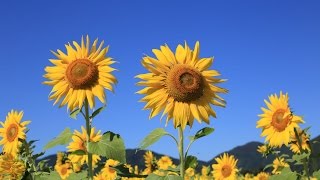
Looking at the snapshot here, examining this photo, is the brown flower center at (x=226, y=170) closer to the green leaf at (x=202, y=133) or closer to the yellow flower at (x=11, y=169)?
the yellow flower at (x=11, y=169)

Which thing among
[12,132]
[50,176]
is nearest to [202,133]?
[50,176]

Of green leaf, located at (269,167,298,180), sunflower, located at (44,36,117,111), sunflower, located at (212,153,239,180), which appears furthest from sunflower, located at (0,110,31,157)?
sunflower, located at (212,153,239,180)

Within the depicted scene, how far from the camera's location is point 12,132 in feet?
35.4

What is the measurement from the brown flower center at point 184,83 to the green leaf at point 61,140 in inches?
59.2

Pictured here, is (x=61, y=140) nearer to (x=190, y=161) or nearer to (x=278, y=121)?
(x=190, y=161)

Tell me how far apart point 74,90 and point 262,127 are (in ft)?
15.2

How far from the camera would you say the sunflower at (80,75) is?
7555 millimetres

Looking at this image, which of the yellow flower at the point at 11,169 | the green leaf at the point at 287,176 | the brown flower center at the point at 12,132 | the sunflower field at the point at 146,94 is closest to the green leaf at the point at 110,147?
the sunflower field at the point at 146,94

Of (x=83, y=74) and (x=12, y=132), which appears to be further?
(x=12, y=132)

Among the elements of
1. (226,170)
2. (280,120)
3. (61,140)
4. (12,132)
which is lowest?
(61,140)

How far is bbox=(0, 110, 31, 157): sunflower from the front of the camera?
1047 centimetres

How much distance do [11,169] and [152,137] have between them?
3124 mm

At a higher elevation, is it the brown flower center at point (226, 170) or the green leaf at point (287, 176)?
the brown flower center at point (226, 170)

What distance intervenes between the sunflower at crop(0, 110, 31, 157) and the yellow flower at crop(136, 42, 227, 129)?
450cm
